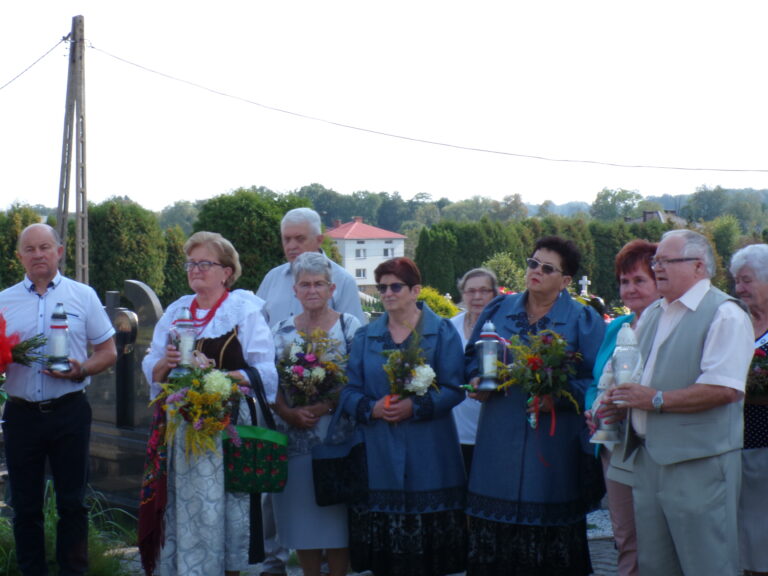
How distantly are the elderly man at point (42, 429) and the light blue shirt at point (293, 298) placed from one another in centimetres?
119

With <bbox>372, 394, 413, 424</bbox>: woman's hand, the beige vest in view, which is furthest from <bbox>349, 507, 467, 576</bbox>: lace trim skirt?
the beige vest

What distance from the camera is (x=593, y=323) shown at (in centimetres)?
492

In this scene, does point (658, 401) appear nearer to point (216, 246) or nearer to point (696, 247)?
point (696, 247)

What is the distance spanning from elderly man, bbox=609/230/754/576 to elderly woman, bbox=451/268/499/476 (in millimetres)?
2083

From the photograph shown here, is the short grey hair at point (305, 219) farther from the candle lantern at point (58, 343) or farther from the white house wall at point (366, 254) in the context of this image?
the white house wall at point (366, 254)

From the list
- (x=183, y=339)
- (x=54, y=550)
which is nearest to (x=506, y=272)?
(x=54, y=550)

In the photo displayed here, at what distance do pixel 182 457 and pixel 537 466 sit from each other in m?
1.97

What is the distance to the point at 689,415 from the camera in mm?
4188

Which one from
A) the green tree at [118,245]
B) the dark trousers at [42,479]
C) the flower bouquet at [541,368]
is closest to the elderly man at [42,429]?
the dark trousers at [42,479]

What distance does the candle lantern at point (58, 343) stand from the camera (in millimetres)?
5402

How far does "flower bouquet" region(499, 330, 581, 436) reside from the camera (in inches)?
183

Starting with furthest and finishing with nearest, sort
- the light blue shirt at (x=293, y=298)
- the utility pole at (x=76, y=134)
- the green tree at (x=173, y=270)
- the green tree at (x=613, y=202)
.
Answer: the green tree at (x=613, y=202)
the green tree at (x=173, y=270)
the utility pole at (x=76, y=134)
the light blue shirt at (x=293, y=298)

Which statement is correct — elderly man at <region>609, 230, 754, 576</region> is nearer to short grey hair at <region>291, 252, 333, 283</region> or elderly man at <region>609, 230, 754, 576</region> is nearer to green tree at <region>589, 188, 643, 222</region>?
short grey hair at <region>291, 252, 333, 283</region>

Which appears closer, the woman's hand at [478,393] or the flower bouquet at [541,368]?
the flower bouquet at [541,368]
